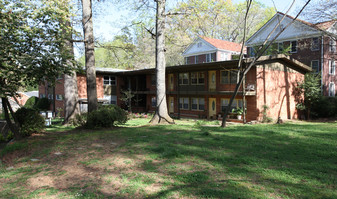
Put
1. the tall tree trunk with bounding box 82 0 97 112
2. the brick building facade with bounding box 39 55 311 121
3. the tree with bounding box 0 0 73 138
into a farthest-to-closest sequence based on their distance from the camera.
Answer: the brick building facade with bounding box 39 55 311 121 < the tall tree trunk with bounding box 82 0 97 112 < the tree with bounding box 0 0 73 138

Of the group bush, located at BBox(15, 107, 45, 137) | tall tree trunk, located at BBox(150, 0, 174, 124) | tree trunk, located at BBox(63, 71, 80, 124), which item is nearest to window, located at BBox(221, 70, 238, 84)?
tall tree trunk, located at BBox(150, 0, 174, 124)

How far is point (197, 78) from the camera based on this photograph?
24750 millimetres

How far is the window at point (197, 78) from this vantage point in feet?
79.4

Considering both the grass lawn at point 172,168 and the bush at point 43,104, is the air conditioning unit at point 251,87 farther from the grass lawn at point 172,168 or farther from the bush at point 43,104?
the bush at point 43,104

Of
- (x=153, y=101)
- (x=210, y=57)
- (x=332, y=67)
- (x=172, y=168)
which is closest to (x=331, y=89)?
(x=332, y=67)

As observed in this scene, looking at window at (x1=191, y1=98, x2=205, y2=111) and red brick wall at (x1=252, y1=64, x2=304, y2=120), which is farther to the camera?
window at (x1=191, y1=98, x2=205, y2=111)

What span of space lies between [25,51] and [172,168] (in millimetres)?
5320

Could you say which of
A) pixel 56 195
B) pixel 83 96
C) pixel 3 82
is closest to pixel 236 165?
pixel 56 195

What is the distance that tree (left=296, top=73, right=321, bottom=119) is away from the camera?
69.9ft

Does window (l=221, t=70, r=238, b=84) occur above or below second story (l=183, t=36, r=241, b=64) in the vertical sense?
below

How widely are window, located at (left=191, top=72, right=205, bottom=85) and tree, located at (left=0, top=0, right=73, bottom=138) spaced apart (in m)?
17.9

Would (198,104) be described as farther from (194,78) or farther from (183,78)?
(183,78)

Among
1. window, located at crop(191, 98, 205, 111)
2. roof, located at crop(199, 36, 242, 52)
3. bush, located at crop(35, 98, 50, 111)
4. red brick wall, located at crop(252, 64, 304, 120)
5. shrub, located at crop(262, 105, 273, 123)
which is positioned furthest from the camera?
roof, located at crop(199, 36, 242, 52)

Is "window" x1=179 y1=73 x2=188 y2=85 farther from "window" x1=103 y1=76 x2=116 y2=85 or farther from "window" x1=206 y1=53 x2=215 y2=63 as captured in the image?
"window" x1=206 y1=53 x2=215 y2=63
